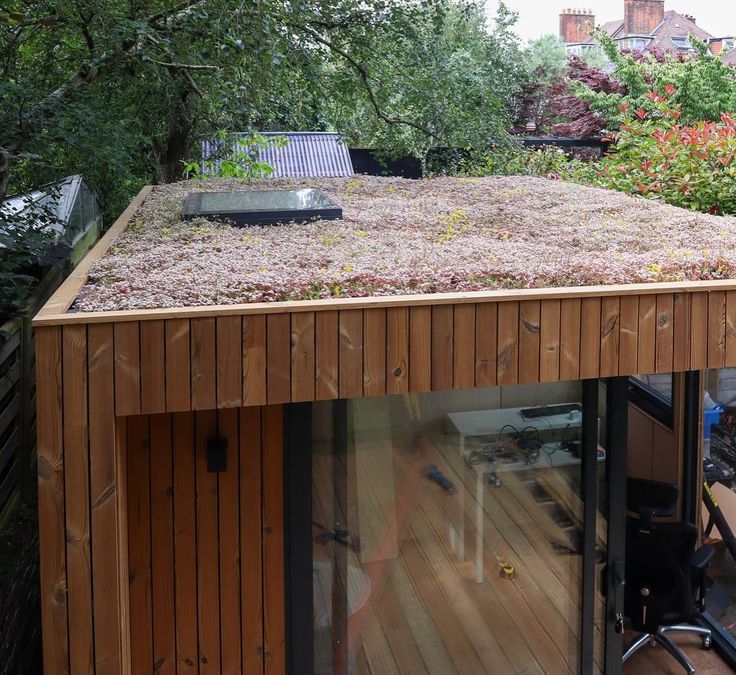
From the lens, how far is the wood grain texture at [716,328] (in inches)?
113

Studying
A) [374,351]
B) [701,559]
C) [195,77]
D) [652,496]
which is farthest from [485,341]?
[195,77]

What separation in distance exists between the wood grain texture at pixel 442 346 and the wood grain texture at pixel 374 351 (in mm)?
172

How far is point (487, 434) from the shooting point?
334cm

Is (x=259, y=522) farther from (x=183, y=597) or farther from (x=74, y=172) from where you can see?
(x=74, y=172)

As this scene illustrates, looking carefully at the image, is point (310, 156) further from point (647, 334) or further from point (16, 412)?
point (647, 334)

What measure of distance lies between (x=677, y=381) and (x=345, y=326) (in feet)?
11.8

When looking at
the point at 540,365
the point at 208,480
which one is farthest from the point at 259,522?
the point at 540,365

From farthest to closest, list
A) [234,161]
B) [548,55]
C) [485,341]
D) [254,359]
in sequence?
[548,55] < [234,161] < [485,341] < [254,359]

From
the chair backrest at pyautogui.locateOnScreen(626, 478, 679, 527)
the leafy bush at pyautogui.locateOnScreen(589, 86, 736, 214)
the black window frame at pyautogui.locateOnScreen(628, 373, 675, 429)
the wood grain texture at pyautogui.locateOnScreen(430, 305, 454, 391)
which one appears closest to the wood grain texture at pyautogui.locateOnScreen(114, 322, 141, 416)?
the wood grain texture at pyautogui.locateOnScreen(430, 305, 454, 391)

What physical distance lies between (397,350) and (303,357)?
31 centimetres

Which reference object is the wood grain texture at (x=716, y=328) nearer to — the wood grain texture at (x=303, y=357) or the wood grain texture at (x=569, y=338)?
the wood grain texture at (x=569, y=338)

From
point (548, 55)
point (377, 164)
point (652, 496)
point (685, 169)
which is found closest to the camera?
point (652, 496)

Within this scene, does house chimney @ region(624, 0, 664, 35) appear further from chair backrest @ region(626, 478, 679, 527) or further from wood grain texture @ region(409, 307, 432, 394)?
wood grain texture @ region(409, 307, 432, 394)

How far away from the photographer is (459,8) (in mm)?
8594
